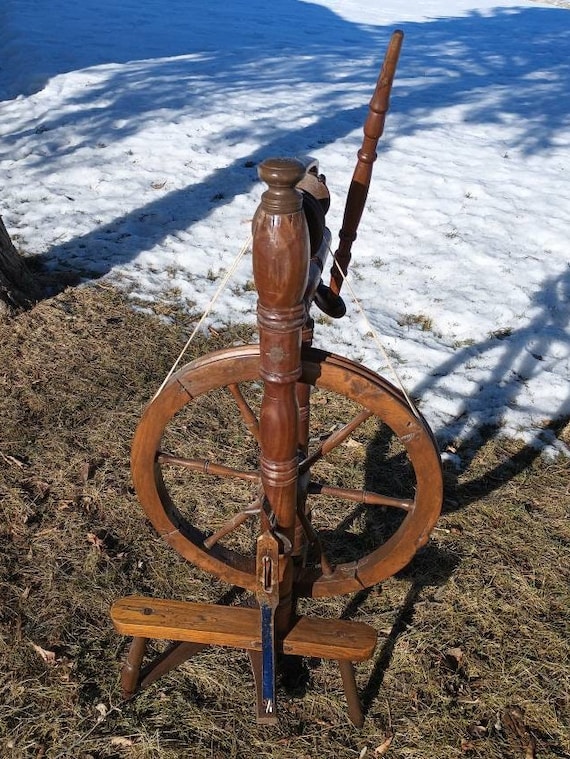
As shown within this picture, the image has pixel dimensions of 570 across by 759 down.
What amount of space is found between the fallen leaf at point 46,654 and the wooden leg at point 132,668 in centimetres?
25

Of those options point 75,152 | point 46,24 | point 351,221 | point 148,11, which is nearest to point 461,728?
point 351,221

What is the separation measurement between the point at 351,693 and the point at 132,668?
2.14 feet

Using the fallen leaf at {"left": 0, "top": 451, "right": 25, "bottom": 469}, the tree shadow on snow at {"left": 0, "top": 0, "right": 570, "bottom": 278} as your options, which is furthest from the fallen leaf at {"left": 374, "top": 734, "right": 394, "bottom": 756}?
the tree shadow on snow at {"left": 0, "top": 0, "right": 570, "bottom": 278}

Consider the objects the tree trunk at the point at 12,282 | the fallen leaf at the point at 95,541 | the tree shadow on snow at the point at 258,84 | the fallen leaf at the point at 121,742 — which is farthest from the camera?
the tree shadow on snow at the point at 258,84

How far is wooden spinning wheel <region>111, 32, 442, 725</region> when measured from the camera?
1.33 m

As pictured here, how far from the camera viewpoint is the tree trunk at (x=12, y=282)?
3.50m

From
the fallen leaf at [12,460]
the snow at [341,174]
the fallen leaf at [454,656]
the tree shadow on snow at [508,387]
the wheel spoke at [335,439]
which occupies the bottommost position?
the fallen leaf at [454,656]

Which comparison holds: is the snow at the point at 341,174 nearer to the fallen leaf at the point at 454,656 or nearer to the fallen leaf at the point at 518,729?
the fallen leaf at the point at 454,656

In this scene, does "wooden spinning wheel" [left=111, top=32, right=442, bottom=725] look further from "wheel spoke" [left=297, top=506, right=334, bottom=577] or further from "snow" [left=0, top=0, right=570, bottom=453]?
"snow" [left=0, top=0, right=570, bottom=453]

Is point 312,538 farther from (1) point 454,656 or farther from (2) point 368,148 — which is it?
(2) point 368,148

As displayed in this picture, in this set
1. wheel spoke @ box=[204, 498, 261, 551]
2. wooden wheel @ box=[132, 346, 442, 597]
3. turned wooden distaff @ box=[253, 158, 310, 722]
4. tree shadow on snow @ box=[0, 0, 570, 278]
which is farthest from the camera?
tree shadow on snow @ box=[0, 0, 570, 278]

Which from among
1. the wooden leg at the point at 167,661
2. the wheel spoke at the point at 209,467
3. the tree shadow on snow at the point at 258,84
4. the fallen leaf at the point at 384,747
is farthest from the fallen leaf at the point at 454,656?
the tree shadow on snow at the point at 258,84

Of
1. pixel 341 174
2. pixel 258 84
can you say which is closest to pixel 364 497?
pixel 341 174

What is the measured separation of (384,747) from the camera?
6.46 ft
